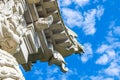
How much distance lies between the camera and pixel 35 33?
53.0 feet

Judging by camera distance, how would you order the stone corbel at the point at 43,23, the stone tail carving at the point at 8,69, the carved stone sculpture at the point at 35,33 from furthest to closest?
the stone corbel at the point at 43,23, the carved stone sculpture at the point at 35,33, the stone tail carving at the point at 8,69

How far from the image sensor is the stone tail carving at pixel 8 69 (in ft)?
26.7

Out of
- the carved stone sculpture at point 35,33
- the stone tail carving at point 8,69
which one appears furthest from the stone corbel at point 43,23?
the stone tail carving at point 8,69

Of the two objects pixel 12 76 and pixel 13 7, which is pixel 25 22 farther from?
pixel 12 76

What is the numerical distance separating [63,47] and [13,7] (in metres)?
4.91

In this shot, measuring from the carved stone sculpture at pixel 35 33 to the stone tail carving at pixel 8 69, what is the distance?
2.67m

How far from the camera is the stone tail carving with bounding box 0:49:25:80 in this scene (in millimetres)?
8141

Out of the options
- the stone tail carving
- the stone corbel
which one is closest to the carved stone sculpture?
the stone corbel

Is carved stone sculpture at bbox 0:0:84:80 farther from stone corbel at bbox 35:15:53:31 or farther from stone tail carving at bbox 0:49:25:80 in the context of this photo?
stone tail carving at bbox 0:49:25:80

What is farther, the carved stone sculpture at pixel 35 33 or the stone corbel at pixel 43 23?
the stone corbel at pixel 43 23

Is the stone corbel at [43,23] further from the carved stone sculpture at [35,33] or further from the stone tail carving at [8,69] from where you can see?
the stone tail carving at [8,69]

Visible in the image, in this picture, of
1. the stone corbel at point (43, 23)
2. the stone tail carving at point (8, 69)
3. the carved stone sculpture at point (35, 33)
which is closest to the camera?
the stone tail carving at point (8, 69)

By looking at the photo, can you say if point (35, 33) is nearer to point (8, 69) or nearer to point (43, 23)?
point (43, 23)

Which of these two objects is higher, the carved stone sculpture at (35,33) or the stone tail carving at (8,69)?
the carved stone sculpture at (35,33)
